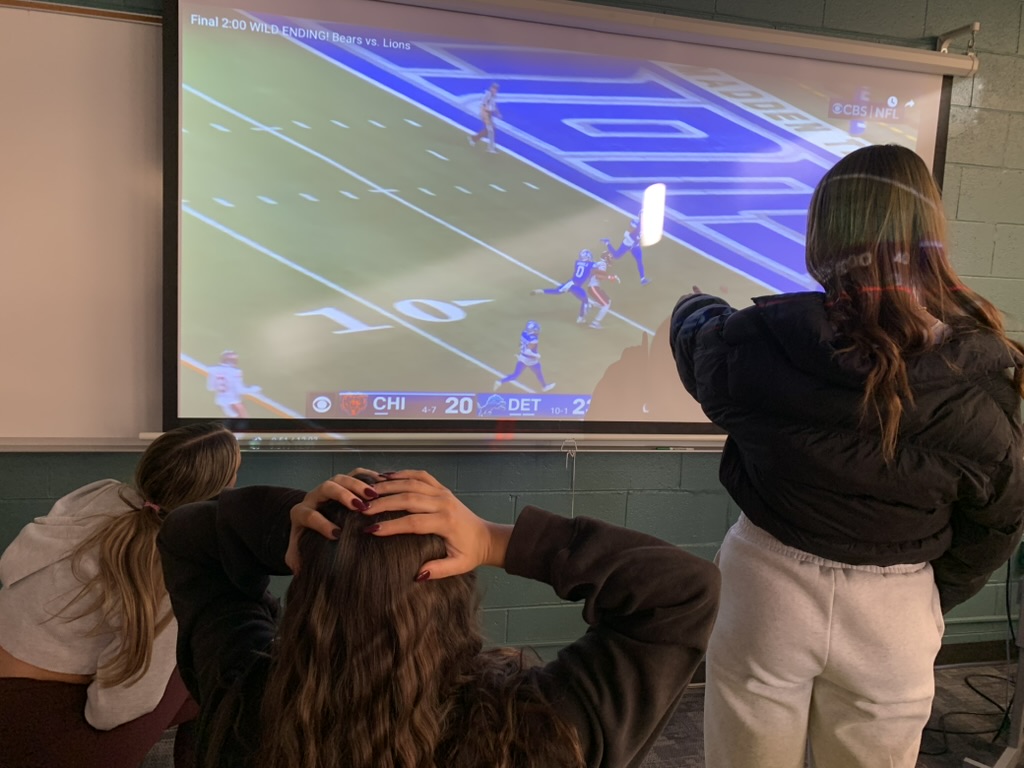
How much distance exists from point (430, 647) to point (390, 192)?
1.61 meters

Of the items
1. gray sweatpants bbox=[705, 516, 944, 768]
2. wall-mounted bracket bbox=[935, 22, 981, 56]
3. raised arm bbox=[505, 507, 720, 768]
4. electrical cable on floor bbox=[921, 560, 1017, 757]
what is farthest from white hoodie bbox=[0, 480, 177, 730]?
wall-mounted bracket bbox=[935, 22, 981, 56]

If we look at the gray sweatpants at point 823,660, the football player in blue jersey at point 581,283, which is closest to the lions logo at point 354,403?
the football player in blue jersey at point 581,283

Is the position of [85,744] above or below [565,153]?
below

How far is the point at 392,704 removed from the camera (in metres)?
0.74

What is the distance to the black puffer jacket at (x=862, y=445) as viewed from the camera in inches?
47.3

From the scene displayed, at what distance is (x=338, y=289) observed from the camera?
83.7 inches

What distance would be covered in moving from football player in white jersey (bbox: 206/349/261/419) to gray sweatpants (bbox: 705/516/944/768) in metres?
1.37

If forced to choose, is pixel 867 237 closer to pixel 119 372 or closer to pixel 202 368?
pixel 202 368

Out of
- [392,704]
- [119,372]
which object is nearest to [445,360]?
[119,372]

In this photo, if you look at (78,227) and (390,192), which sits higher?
(390,192)

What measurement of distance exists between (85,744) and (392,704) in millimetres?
1030

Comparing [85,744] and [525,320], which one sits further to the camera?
[525,320]

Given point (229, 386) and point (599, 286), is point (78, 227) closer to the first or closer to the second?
point (229, 386)

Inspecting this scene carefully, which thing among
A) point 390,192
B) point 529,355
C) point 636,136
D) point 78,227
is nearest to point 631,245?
point 636,136
